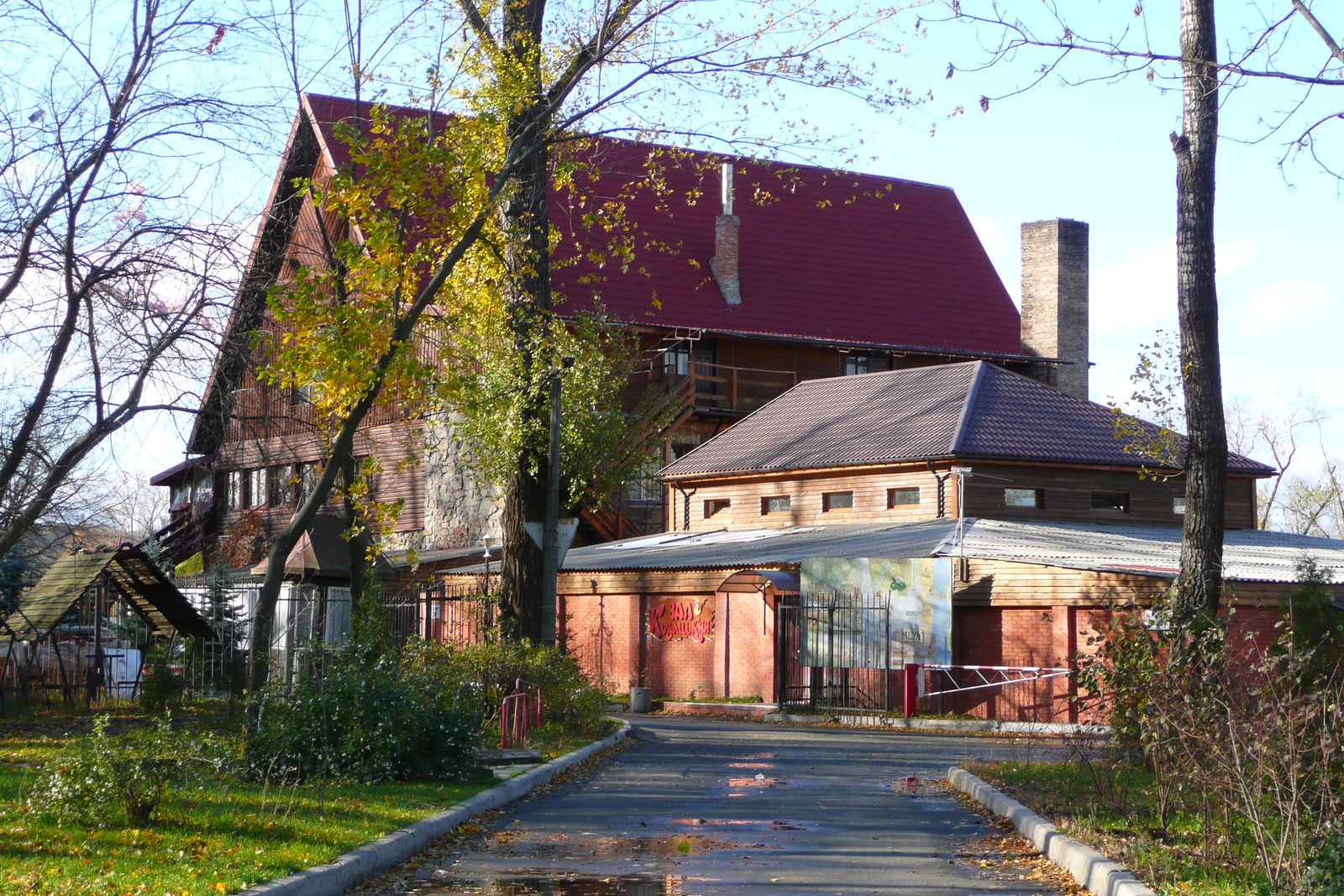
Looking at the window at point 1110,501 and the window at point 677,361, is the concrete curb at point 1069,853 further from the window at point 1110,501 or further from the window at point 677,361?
the window at point 677,361

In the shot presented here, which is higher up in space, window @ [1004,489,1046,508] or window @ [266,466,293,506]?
window @ [266,466,293,506]

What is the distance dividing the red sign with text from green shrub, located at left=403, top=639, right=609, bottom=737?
37.5 ft

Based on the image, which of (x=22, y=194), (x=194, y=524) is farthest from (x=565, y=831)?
(x=194, y=524)

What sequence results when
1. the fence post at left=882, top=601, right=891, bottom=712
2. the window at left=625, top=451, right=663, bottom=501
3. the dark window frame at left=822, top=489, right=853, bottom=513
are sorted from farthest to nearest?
the window at left=625, top=451, right=663, bottom=501
the dark window frame at left=822, top=489, right=853, bottom=513
the fence post at left=882, top=601, right=891, bottom=712

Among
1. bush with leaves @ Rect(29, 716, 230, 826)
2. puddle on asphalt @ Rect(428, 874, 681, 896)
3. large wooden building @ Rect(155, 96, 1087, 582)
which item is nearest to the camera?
puddle on asphalt @ Rect(428, 874, 681, 896)

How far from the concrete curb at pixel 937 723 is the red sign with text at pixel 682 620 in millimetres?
3734

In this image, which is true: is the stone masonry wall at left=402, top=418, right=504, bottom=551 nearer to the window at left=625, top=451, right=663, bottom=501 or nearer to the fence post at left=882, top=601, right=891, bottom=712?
the window at left=625, top=451, right=663, bottom=501

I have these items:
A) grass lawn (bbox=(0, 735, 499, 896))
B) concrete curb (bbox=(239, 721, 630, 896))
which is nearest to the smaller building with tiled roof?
concrete curb (bbox=(239, 721, 630, 896))

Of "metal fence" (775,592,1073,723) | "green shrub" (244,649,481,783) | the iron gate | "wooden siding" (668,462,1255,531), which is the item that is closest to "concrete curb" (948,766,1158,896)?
"green shrub" (244,649,481,783)

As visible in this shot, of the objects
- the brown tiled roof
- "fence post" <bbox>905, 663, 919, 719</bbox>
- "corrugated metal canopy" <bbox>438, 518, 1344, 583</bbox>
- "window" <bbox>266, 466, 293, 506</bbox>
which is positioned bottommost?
"fence post" <bbox>905, 663, 919, 719</bbox>

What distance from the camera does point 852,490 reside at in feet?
121

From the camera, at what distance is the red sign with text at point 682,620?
3391cm

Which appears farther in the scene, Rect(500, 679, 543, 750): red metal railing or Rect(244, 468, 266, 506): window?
Rect(244, 468, 266, 506): window

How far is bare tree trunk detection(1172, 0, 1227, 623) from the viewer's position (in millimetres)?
16391
